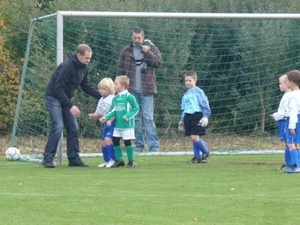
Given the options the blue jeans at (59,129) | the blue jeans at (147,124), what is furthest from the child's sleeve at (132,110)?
the blue jeans at (147,124)

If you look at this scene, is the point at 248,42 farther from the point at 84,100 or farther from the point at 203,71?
the point at 84,100

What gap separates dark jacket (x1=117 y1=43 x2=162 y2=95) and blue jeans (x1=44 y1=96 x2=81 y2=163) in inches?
79.0

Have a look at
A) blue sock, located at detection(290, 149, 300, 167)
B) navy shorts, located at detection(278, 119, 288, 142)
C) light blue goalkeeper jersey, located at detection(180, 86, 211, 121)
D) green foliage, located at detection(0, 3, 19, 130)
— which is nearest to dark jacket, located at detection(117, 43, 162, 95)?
light blue goalkeeper jersey, located at detection(180, 86, 211, 121)

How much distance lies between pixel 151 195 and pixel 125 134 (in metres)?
3.91

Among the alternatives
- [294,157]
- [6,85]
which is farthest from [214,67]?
[294,157]

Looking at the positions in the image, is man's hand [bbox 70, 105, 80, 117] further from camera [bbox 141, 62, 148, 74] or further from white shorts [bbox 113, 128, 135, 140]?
camera [bbox 141, 62, 148, 74]

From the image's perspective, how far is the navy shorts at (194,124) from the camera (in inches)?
586

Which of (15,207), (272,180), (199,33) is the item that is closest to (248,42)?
(199,33)

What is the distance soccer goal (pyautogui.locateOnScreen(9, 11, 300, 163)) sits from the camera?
1741 cm

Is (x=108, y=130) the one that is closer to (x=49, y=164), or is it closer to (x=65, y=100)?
(x=65, y=100)

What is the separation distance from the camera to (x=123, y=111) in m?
13.9

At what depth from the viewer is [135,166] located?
14062 mm

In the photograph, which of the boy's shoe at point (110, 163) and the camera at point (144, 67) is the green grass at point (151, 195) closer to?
the boy's shoe at point (110, 163)

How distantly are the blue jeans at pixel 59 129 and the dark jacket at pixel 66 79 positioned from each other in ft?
0.40
